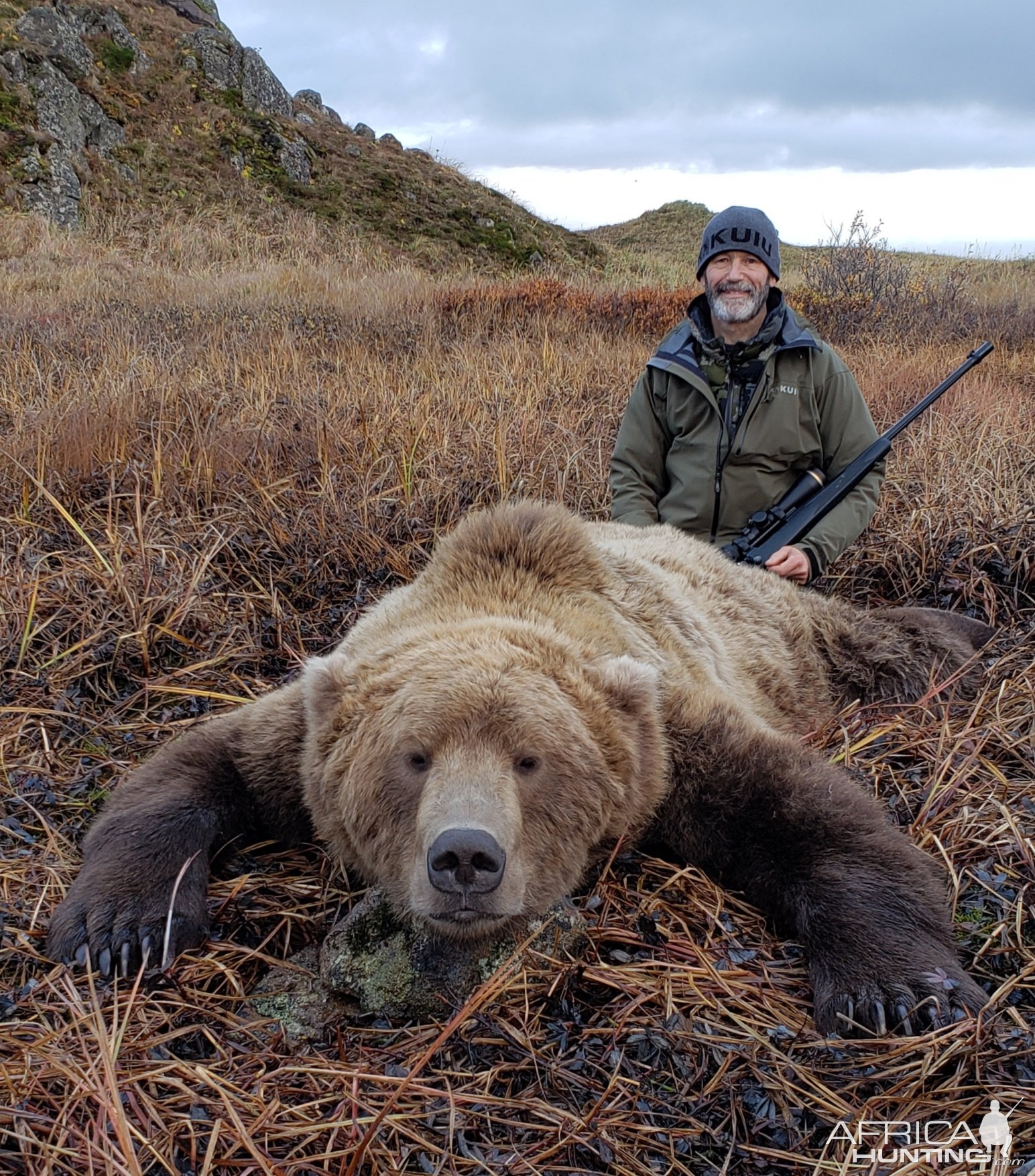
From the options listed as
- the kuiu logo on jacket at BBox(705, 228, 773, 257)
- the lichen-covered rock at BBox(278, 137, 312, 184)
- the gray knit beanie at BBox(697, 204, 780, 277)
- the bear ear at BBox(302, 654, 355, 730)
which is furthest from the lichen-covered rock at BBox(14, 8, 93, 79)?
the bear ear at BBox(302, 654, 355, 730)

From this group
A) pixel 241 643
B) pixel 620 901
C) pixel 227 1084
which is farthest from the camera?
pixel 241 643

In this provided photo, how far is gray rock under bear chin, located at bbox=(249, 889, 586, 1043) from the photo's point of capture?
7.68 ft

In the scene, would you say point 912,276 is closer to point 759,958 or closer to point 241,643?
point 241,643

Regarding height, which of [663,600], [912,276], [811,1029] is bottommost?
[811,1029]

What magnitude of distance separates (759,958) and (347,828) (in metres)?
1.10

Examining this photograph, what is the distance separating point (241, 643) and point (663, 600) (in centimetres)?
176

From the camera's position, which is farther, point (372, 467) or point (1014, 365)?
point (1014, 365)

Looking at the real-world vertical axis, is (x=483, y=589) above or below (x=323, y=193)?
below

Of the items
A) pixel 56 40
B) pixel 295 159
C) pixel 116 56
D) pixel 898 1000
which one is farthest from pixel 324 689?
pixel 116 56

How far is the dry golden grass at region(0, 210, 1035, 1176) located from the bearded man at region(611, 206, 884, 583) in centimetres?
41

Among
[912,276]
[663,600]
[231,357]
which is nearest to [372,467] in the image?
[663,600]

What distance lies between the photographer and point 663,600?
3596 millimetres

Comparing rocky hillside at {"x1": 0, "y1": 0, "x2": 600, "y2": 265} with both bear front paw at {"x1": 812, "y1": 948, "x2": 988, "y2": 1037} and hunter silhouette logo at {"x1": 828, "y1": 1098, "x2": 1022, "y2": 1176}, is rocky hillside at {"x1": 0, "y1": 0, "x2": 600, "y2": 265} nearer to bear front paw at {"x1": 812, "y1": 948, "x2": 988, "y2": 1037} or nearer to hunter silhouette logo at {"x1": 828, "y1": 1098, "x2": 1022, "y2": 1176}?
bear front paw at {"x1": 812, "y1": 948, "x2": 988, "y2": 1037}

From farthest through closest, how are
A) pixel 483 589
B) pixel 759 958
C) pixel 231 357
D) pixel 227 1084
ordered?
pixel 231 357, pixel 483 589, pixel 759 958, pixel 227 1084
